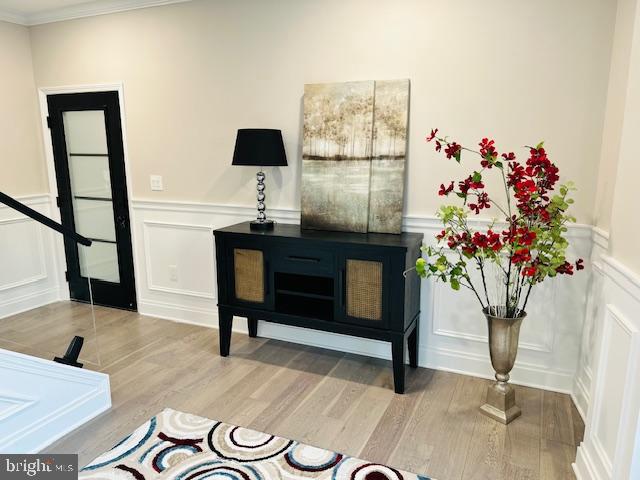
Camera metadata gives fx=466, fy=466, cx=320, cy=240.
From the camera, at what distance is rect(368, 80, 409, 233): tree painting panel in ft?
9.44

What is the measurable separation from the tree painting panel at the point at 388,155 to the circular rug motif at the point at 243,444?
1.39 m

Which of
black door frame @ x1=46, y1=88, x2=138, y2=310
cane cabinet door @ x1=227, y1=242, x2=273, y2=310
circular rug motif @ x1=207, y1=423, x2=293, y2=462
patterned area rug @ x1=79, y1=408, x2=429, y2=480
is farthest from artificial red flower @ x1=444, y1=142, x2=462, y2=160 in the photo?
black door frame @ x1=46, y1=88, x2=138, y2=310

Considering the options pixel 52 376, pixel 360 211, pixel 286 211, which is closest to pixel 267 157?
pixel 286 211

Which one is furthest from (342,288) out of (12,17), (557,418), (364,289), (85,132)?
(12,17)

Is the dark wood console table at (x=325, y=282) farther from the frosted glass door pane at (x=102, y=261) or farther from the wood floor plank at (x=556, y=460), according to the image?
the frosted glass door pane at (x=102, y=261)

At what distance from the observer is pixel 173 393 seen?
2.76m

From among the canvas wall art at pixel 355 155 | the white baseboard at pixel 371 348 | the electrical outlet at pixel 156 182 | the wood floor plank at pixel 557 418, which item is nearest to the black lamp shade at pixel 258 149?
the canvas wall art at pixel 355 155

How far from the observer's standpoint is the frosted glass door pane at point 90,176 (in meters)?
4.01

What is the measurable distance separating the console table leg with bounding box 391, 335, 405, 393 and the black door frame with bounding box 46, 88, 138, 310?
2476 mm

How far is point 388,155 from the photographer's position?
2926 millimetres

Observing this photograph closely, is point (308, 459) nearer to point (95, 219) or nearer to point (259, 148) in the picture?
point (259, 148)

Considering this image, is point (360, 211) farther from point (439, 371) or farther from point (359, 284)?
point (439, 371)

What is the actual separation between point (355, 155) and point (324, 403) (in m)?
1.53

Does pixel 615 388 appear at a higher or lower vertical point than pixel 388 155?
lower
